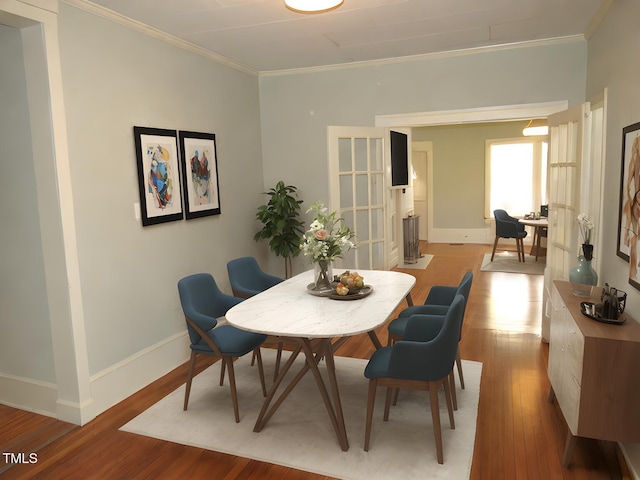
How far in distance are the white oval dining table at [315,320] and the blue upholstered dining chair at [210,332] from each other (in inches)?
10.1

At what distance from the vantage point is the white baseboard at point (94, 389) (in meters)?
3.23

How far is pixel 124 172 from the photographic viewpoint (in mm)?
3572

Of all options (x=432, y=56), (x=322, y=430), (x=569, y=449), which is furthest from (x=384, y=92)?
(x=569, y=449)

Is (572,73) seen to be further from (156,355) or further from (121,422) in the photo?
(121,422)

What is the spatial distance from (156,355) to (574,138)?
3.77 m

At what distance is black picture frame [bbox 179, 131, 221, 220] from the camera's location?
4.22 metres

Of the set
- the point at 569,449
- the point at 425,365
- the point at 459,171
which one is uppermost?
the point at 459,171

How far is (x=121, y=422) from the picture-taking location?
125 inches

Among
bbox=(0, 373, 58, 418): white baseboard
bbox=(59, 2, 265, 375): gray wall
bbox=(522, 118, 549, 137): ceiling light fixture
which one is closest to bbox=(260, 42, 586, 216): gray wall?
bbox=(59, 2, 265, 375): gray wall

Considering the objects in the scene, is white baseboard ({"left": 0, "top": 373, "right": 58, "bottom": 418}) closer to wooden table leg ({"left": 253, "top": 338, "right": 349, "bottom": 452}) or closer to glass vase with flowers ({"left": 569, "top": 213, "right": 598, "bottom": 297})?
wooden table leg ({"left": 253, "top": 338, "right": 349, "bottom": 452})

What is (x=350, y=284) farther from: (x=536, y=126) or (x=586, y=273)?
(x=536, y=126)

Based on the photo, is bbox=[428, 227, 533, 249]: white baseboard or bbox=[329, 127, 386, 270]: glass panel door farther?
bbox=[428, 227, 533, 249]: white baseboard

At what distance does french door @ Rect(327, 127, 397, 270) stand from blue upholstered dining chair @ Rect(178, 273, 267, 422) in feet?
6.25

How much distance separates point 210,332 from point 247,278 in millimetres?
892
